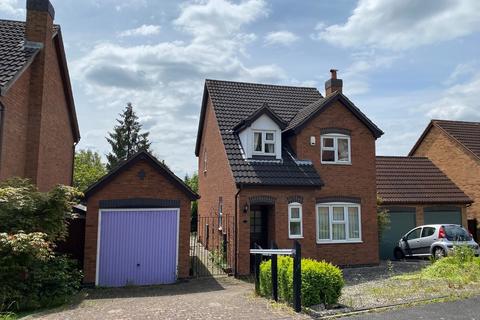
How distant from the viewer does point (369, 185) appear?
18.9m

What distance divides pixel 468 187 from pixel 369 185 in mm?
10113

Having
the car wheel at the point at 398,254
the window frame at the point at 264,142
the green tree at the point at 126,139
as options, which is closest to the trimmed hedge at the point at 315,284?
the window frame at the point at 264,142

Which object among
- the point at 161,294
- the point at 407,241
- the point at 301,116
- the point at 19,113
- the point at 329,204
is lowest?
the point at 161,294

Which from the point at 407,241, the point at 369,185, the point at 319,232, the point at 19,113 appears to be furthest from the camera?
the point at 407,241

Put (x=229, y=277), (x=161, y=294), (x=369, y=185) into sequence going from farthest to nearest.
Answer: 1. (x=369, y=185)
2. (x=229, y=277)
3. (x=161, y=294)

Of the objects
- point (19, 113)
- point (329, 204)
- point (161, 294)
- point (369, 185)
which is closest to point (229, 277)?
point (161, 294)

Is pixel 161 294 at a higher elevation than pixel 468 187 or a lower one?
lower

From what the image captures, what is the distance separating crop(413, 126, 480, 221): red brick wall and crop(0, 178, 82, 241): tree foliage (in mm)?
22411

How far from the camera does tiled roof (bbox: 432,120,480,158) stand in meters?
26.1

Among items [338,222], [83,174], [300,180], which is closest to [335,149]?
[300,180]

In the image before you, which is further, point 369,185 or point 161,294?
point 369,185

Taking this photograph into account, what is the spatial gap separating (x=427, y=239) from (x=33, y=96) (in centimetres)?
1691

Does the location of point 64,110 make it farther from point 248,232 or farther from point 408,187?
point 408,187

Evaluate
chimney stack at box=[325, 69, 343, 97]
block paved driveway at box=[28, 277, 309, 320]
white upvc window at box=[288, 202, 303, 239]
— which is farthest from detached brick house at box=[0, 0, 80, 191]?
chimney stack at box=[325, 69, 343, 97]
